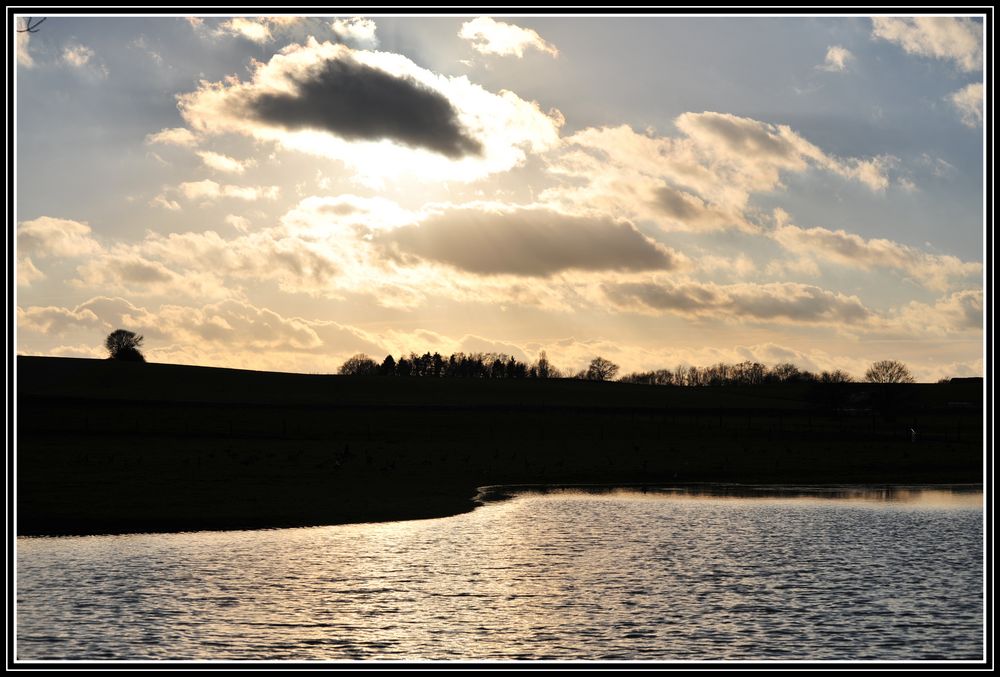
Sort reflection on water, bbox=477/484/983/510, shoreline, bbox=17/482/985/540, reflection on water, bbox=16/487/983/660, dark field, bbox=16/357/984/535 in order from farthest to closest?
reflection on water, bbox=477/484/983/510, dark field, bbox=16/357/984/535, shoreline, bbox=17/482/985/540, reflection on water, bbox=16/487/983/660

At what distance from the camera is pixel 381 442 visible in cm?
10312

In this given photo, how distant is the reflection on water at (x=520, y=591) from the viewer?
93.0ft

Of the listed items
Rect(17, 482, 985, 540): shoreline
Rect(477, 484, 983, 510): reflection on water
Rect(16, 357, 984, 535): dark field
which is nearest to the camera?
Rect(17, 482, 985, 540): shoreline

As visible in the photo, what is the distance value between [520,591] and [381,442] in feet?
227

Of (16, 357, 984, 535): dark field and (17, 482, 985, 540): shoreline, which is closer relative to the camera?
(17, 482, 985, 540): shoreline

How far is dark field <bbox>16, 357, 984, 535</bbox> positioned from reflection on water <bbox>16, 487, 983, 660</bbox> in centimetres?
998

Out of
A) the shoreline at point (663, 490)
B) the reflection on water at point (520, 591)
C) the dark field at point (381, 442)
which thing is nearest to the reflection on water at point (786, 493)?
the shoreline at point (663, 490)

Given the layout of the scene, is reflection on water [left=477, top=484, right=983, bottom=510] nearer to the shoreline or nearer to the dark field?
the shoreline

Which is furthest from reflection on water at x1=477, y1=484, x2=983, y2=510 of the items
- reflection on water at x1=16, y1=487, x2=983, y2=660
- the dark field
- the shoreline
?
reflection on water at x1=16, y1=487, x2=983, y2=660

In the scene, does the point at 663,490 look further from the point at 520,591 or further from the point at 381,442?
the point at 381,442

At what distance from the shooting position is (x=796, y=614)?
31.8 meters

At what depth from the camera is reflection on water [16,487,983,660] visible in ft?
93.0

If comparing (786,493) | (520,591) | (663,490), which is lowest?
(520,591)

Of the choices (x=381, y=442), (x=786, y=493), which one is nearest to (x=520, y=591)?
(x=786, y=493)
